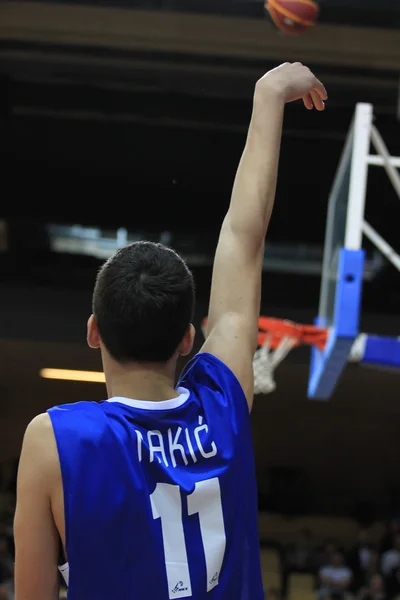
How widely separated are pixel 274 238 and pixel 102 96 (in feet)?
9.23

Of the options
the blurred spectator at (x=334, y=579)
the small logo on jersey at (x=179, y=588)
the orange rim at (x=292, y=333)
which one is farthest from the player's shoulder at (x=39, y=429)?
the blurred spectator at (x=334, y=579)

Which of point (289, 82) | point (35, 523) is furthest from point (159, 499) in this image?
point (289, 82)

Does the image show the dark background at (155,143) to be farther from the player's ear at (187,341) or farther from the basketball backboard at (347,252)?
the player's ear at (187,341)

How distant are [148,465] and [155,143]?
9.75 m

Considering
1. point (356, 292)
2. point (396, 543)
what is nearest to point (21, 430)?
point (396, 543)

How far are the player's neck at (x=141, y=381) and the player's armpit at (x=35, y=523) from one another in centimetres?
16

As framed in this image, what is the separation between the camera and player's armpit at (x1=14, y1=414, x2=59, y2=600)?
1123 mm

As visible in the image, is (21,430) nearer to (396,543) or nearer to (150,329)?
(396,543)

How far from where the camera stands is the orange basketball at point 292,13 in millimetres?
5828

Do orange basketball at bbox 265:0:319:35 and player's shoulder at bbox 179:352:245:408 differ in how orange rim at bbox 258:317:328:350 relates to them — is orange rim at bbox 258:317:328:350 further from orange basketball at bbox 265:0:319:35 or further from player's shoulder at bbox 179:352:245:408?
player's shoulder at bbox 179:352:245:408

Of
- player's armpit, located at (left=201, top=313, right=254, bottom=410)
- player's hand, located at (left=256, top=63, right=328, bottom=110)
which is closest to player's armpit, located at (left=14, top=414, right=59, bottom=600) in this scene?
player's armpit, located at (left=201, top=313, right=254, bottom=410)

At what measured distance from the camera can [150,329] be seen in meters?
1.23

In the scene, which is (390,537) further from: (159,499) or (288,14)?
(159,499)

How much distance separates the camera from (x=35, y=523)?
1.12m
